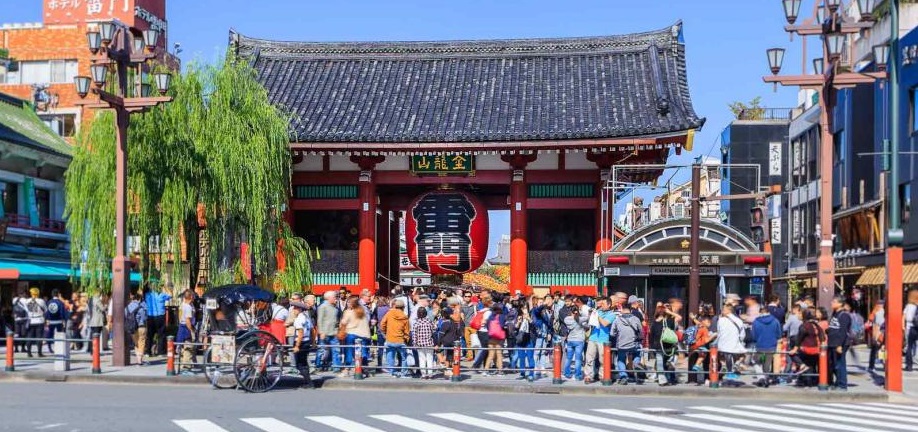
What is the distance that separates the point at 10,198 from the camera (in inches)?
1492

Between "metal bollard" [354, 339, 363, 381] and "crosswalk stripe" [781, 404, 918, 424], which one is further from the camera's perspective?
"metal bollard" [354, 339, 363, 381]

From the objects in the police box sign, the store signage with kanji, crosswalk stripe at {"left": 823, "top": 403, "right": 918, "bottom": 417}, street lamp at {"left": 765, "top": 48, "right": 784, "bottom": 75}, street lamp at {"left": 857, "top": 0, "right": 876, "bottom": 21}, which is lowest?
crosswalk stripe at {"left": 823, "top": 403, "right": 918, "bottom": 417}

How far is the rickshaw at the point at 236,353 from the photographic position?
62.7ft

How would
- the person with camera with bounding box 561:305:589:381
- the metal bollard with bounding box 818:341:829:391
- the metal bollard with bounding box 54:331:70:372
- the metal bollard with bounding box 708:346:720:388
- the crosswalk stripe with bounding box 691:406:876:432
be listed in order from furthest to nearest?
1. the metal bollard with bounding box 54:331:70:372
2. the person with camera with bounding box 561:305:589:381
3. the metal bollard with bounding box 708:346:720:388
4. the metal bollard with bounding box 818:341:829:391
5. the crosswalk stripe with bounding box 691:406:876:432

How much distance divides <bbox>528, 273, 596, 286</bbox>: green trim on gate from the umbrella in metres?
10.6

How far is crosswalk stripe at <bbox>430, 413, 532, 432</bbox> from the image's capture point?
1458 centimetres

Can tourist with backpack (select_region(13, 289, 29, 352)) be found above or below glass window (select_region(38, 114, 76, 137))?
below

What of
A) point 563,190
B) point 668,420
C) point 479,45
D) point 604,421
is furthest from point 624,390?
point 479,45

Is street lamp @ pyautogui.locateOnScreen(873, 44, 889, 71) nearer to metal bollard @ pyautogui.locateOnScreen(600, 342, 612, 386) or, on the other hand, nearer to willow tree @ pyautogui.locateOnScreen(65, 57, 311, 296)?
metal bollard @ pyautogui.locateOnScreen(600, 342, 612, 386)

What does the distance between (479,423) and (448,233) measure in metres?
15.8

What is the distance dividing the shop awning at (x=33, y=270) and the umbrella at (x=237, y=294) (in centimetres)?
1157

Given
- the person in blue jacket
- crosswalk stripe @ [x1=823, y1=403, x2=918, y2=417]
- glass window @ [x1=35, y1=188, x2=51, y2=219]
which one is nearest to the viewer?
crosswalk stripe @ [x1=823, y1=403, x2=918, y2=417]

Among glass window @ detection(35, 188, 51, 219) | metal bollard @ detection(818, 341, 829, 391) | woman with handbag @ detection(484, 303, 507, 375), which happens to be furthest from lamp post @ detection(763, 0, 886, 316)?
glass window @ detection(35, 188, 51, 219)

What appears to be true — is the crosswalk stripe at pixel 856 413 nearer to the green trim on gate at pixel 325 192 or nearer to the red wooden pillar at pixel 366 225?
the red wooden pillar at pixel 366 225
